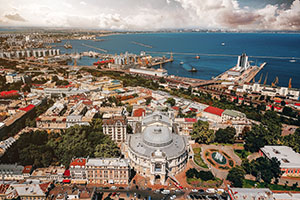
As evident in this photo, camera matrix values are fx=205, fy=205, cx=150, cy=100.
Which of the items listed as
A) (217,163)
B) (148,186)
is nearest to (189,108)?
(217,163)

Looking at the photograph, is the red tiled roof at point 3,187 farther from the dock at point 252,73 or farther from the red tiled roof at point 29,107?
the dock at point 252,73

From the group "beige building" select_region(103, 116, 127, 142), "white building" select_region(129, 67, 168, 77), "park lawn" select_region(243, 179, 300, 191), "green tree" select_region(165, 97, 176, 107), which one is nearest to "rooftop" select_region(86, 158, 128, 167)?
"beige building" select_region(103, 116, 127, 142)

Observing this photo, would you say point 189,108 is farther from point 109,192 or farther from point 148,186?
point 109,192

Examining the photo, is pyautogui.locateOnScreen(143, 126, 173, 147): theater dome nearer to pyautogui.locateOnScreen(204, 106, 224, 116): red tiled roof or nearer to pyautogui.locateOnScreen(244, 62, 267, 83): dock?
pyautogui.locateOnScreen(204, 106, 224, 116): red tiled roof

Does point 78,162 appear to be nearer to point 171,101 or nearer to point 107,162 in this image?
point 107,162

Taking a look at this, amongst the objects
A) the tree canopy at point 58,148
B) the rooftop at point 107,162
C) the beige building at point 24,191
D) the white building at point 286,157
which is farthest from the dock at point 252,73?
the beige building at point 24,191

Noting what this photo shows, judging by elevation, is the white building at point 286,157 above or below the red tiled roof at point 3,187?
above
